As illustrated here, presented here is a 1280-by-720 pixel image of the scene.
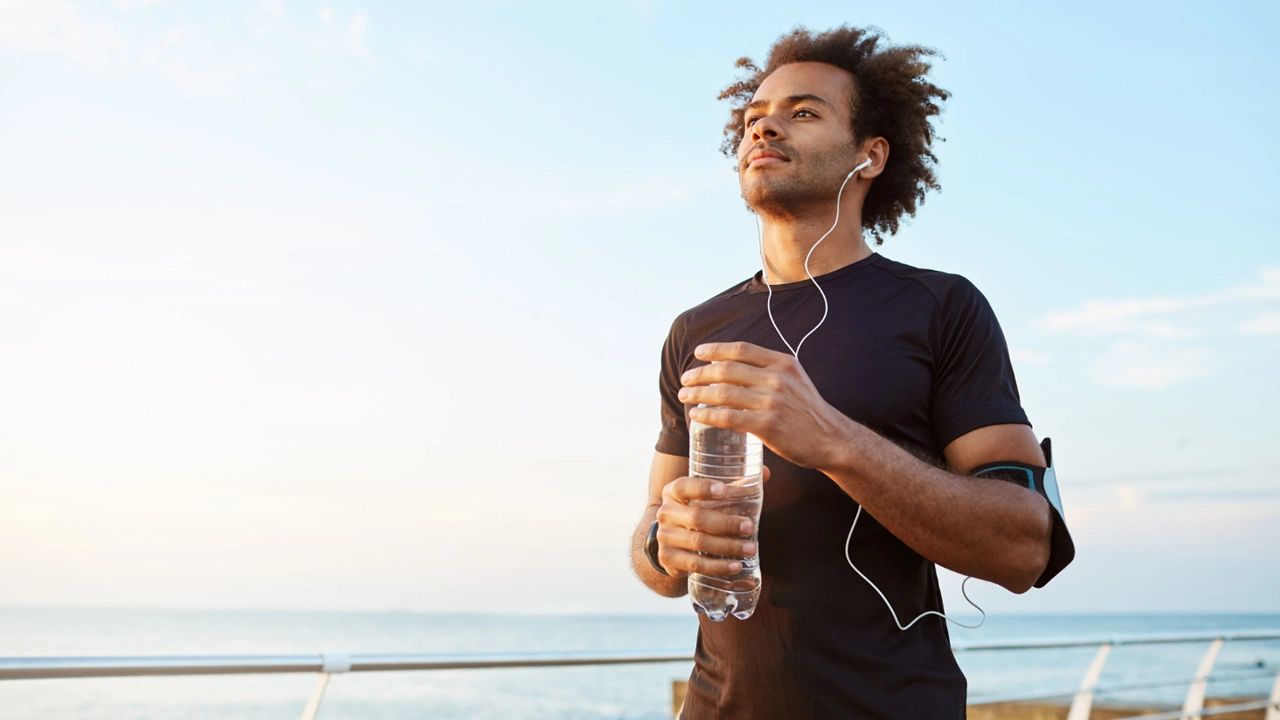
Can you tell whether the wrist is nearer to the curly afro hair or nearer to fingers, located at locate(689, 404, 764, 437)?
fingers, located at locate(689, 404, 764, 437)

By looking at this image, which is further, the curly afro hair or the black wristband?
A: the curly afro hair

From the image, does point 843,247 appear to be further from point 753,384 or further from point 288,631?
point 288,631

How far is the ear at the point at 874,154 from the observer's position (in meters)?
1.85

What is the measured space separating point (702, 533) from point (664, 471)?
1.67ft

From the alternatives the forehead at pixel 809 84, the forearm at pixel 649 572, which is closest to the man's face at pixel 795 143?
the forehead at pixel 809 84

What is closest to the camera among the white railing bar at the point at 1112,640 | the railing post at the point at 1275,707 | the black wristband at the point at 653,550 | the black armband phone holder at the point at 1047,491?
the black armband phone holder at the point at 1047,491

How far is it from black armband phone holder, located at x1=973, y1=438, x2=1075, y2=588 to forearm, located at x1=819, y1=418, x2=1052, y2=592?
0.08 ft

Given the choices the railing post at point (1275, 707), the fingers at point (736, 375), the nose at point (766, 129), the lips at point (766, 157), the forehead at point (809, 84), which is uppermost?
the forehead at point (809, 84)

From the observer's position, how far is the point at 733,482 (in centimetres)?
129

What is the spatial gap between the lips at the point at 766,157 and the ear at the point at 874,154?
23 cm

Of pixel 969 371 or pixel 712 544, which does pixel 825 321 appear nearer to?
pixel 969 371

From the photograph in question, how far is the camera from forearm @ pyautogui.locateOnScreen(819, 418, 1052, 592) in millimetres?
1145

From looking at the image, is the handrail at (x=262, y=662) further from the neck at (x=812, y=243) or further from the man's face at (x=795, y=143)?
the man's face at (x=795, y=143)

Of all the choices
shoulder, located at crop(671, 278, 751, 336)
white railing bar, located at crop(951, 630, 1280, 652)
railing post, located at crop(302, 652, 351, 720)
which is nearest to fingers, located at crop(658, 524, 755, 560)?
shoulder, located at crop(671, 278, 751, 336)
